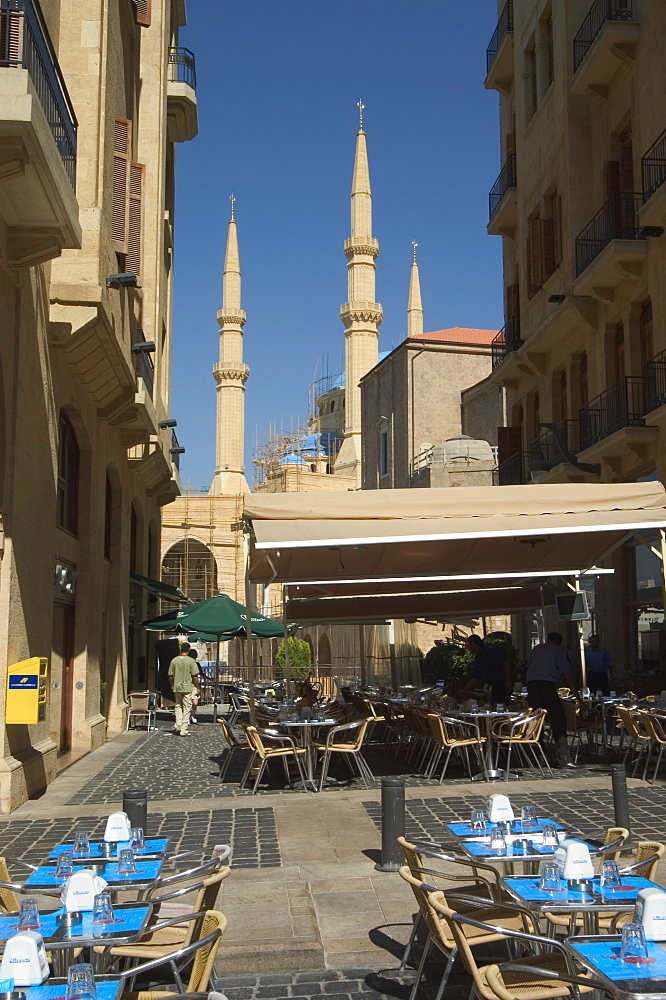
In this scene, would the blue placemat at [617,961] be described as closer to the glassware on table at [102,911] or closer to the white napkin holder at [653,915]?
the white napkin holder at [653,915]

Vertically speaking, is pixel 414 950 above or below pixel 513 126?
below

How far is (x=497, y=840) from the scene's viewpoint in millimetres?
5711

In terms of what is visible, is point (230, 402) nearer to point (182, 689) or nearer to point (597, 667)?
point (182, 689)

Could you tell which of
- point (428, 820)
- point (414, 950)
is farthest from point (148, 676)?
point (414, 950)

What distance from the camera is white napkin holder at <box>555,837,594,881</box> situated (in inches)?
192

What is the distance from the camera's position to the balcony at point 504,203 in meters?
28.4

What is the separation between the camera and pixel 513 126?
96.8ft

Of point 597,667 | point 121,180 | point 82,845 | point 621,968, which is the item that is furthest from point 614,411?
point 621,968

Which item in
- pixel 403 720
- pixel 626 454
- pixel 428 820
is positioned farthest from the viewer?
pixel 626 454

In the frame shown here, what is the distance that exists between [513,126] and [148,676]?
17729 mm

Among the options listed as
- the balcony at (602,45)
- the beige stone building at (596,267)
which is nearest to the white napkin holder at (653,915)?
the beige stone building at (596,267)

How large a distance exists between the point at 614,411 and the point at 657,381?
6.50ft

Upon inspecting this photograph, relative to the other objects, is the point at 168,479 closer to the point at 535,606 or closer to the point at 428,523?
the point at 535,606

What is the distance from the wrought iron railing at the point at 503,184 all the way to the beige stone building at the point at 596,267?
40 centimetres
